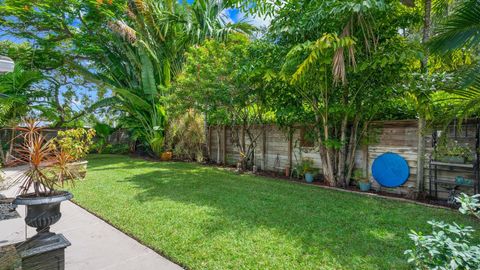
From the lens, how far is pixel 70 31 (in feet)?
44.6

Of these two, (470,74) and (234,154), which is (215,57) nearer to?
(234,154)

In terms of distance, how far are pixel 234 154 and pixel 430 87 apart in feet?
22.4

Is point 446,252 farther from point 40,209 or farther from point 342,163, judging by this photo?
point 342,163

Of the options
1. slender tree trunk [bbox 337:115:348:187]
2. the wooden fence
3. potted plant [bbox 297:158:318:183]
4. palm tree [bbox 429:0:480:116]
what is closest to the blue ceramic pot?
potted plant [bbox 297:158:318:183]

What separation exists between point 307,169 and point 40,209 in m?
6.13

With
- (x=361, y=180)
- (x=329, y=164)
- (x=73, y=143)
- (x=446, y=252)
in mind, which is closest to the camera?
(x=446, y=252)

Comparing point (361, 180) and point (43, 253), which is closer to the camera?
point (43, 253)

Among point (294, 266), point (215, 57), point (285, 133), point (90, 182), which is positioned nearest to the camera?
point (294, 266)

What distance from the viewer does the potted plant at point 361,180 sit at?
5.98m

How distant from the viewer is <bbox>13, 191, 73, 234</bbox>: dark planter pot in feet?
7.64

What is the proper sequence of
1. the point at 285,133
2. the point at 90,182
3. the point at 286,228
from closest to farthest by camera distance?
the point at 286,228 < the point at 90,182 < the point at 285,133

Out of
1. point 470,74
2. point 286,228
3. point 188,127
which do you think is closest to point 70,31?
point 188,127

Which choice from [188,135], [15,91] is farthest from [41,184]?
[15,91]

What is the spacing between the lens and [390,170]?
573 centimetres
